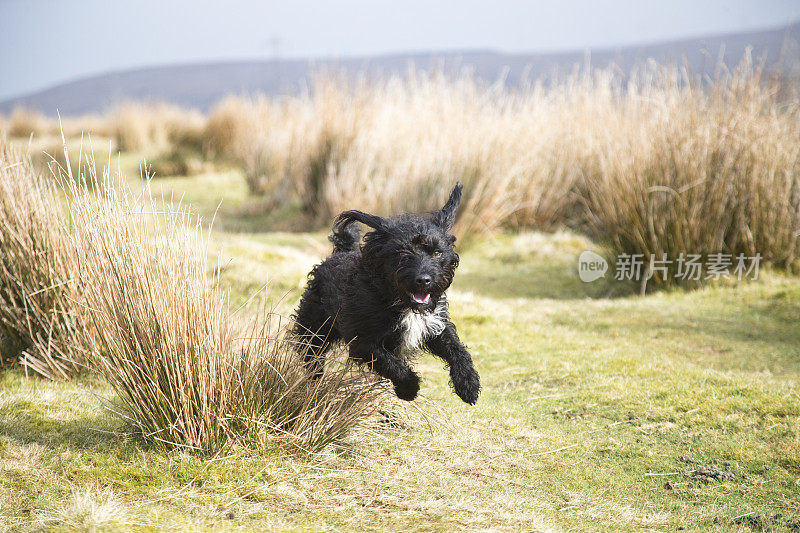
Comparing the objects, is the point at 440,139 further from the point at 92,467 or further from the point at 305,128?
the point at 92,467

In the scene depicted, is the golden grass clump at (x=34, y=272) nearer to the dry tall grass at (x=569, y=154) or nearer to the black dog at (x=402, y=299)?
the black dog at (x=402, y=299)

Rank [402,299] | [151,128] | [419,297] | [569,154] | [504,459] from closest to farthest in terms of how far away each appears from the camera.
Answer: [419,297] < [402,299] < [504,459] < [569,154] < [151,128]

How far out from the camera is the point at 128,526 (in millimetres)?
3543

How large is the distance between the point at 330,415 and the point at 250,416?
1.66 feet

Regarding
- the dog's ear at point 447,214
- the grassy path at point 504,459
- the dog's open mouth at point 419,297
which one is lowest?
the grassy path at point 504,459

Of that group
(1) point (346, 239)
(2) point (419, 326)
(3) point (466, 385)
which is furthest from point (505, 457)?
(1) point (346, 239)

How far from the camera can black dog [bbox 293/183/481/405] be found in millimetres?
4266

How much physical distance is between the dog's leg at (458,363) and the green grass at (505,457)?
1.80ft

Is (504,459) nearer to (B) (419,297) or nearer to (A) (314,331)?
(B) (419,297)

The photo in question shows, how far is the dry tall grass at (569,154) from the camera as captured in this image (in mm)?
9516

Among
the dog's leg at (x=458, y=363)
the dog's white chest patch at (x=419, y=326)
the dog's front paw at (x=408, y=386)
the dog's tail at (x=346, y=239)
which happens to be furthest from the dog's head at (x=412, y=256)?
the dog's tail at (x=346, y=239)

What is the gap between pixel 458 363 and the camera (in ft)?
14.8

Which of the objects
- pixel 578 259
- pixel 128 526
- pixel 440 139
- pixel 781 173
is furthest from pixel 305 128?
pixel 128 526

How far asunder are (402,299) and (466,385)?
659 mm
